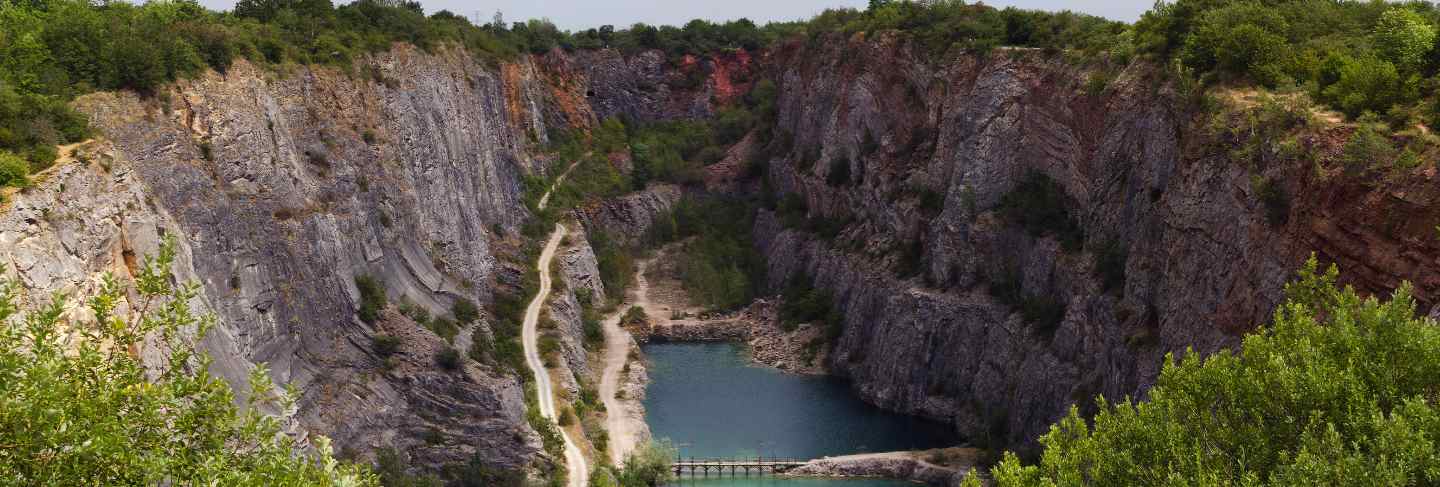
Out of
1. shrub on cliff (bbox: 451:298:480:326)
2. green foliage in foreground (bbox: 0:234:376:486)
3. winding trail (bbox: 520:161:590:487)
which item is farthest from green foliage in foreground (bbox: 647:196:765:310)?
green foliage in foreground (bbox: 0:234:376:486)

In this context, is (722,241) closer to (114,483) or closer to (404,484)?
(404,484)

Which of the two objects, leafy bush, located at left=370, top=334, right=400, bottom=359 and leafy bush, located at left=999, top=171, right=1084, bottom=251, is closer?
leafy bush, located at left=370, top=334, right=400, bottom=359

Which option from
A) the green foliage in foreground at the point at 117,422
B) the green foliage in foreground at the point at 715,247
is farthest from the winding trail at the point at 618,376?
the green foliage in foreground at the point at 117,422

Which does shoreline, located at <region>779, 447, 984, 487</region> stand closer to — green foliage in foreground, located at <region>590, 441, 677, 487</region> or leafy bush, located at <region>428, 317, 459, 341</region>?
green foliage in foreground, located at <region>590, 441, 677, 487</region>

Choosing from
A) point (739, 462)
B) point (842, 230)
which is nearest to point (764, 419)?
point (739, 462)

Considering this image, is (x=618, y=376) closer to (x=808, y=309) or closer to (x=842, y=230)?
(x=808, y=309)
